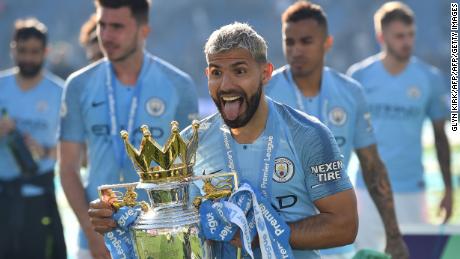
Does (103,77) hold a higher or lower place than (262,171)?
higher

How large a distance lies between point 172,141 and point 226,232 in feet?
1.31

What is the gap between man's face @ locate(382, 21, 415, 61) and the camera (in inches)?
352

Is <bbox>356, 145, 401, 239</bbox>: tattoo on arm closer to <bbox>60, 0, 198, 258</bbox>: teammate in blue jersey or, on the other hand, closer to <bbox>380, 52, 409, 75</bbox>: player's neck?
<bbox>60, 0, 198, 258</bbox>: teammate in blue jersey

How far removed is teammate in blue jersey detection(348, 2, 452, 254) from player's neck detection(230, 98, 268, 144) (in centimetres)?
422

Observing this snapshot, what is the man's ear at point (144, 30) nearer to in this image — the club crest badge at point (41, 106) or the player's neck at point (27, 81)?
the club crest badge at point (41, 106)

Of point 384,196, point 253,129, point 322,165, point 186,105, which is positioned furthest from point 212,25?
point 322,165

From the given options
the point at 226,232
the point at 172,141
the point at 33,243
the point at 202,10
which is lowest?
the point at 33,243

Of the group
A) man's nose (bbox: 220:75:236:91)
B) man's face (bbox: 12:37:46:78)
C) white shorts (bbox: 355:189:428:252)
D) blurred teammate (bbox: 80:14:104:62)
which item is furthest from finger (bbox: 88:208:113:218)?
man's face (bbox: 12:37:46:78)

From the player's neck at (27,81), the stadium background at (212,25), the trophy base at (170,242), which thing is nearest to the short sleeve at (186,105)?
the trophy base at (170,242)

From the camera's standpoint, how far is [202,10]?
3728 centimetres

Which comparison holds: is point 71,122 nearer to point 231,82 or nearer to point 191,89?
point 191,89

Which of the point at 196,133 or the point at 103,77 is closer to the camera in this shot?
the point at 196,133

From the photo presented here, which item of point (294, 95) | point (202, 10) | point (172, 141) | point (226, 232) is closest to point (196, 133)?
point (172, 141)

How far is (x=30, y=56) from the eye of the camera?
916 cm
